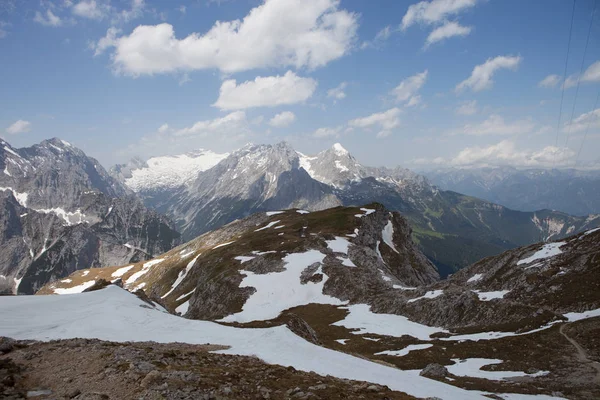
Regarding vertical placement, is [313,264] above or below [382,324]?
above

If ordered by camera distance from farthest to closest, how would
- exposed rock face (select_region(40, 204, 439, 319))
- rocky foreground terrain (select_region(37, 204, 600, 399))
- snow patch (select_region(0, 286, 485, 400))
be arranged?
exposed rock face (select_region(40, 204, 439, 319)), rocky foreground terrain (select_region(37, 204, 600, 399)), snow patch (select_region(0, 286, 485, 400))

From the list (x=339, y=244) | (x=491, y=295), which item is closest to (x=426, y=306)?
(x=491, y=295)

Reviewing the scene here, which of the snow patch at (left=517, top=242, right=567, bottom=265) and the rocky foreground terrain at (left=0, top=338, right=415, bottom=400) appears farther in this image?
the snow patch at (left=517, top=242, right=567, bottom=265)

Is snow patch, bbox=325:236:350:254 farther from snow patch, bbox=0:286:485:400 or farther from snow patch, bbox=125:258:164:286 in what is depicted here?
snow patch, bbox=125:258:164:286

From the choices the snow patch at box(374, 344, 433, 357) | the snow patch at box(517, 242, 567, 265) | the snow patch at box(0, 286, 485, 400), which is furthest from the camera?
the snow patch at box(517, 242, 567, 265)

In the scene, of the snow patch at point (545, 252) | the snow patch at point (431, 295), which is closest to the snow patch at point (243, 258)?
the snow patch at point (431, 295)

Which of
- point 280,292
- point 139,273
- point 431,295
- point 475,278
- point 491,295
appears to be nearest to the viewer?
point 491,295

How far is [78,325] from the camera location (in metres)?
28.4

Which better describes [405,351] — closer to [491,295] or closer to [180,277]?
[491,295]

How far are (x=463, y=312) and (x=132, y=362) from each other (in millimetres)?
53138

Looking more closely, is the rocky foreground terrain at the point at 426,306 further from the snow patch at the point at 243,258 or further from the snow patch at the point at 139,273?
the snow patch at the point at 139,273

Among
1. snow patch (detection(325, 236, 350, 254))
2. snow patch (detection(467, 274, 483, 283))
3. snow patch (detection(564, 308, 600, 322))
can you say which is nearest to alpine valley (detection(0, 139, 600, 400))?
snow patch (detection(564, 308, 600, 322))

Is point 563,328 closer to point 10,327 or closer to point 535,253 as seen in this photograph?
point 535,253

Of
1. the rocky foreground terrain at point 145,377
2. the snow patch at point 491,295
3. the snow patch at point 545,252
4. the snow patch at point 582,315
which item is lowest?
the snow patch at point 582,315
